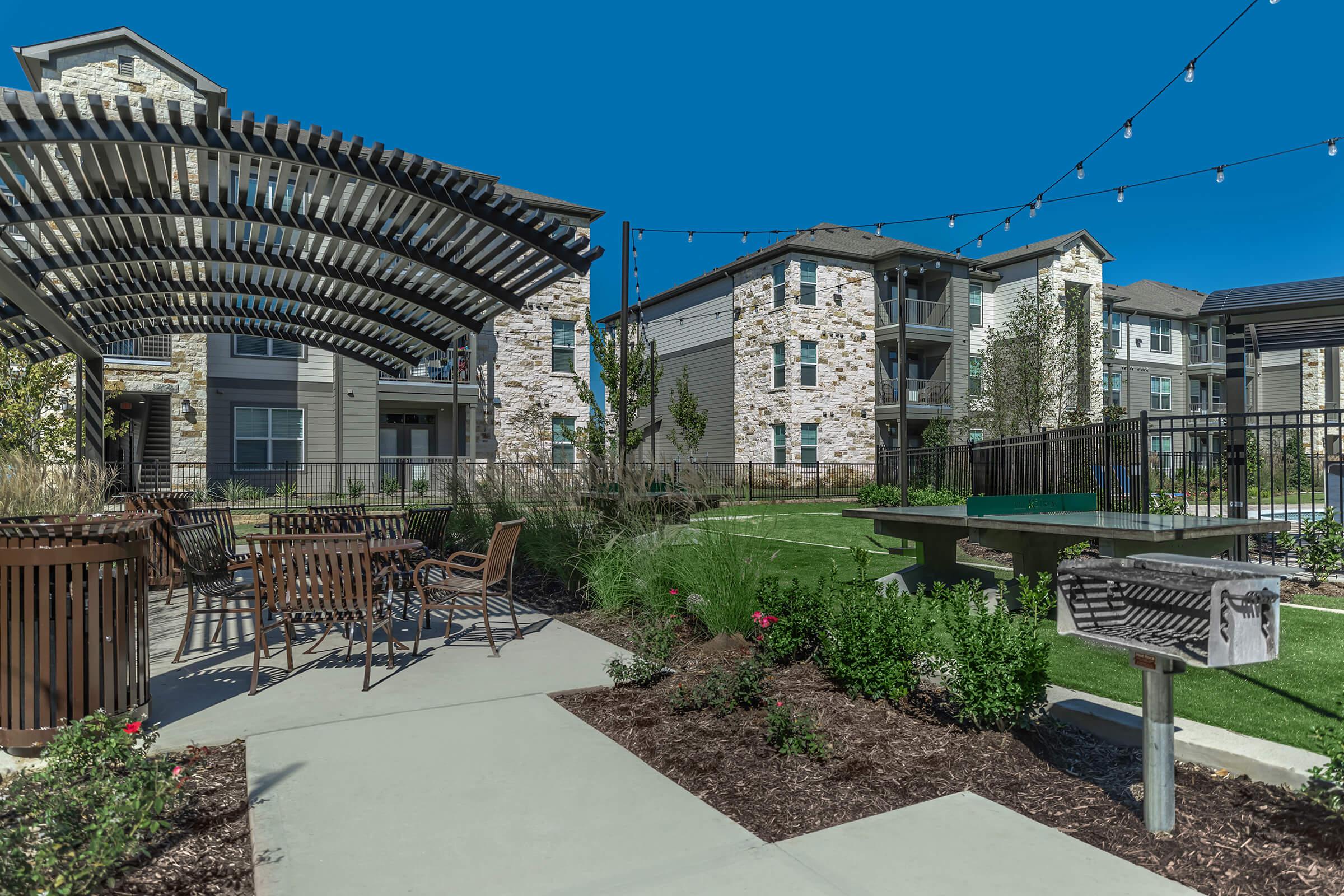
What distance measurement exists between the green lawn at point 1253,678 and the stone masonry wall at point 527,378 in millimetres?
20767

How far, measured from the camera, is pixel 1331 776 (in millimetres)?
2678

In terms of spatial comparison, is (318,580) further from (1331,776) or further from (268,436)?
(268,436)

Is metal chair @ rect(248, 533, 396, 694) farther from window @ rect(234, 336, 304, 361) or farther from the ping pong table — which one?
window @ rect(234, 336, 304, 361)

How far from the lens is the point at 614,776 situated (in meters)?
3.60

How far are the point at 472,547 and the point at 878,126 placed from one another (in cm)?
2914

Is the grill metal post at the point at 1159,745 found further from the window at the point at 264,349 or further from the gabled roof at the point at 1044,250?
the gabled roof at the point at 1044,250

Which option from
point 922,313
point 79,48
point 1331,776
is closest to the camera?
point 1331,776

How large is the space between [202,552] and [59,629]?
9.06 feet

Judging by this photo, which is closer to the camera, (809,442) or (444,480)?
(444,480)

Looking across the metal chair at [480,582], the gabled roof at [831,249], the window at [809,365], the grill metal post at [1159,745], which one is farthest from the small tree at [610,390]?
the grill metal post at [1159,745]

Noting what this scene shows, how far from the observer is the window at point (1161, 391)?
128 ft

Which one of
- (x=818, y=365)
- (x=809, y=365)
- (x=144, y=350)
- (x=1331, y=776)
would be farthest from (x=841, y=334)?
(x=1331, y=776)

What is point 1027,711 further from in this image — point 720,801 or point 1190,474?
point 1190,474

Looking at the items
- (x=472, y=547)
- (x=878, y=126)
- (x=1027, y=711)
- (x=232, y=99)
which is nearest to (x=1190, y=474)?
(x=878, y=126)
